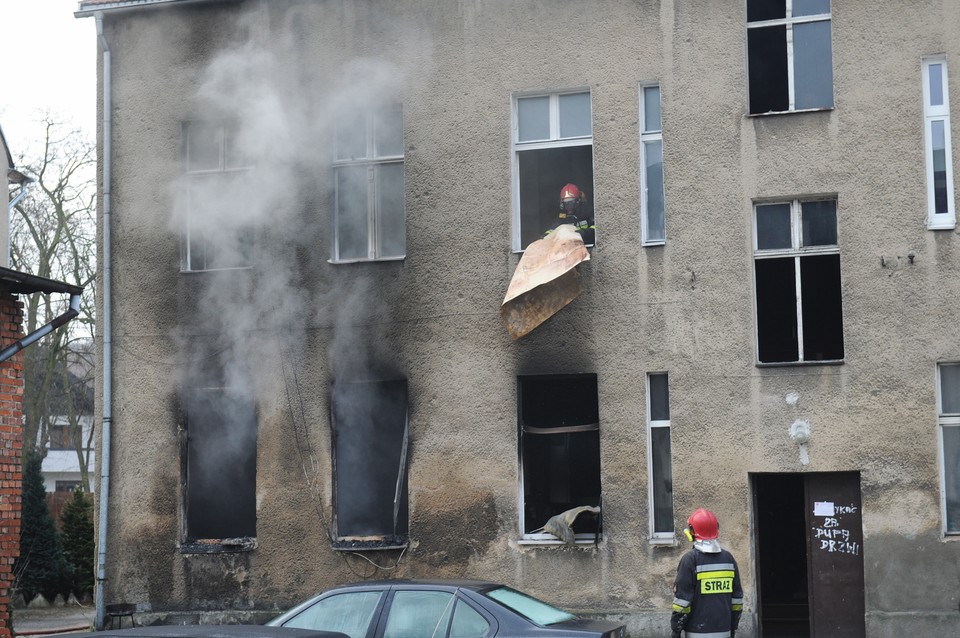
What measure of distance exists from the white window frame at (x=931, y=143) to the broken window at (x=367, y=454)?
7058 mm

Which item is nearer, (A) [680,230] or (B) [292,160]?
(A) [680,230]

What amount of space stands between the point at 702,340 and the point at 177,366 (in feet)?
23.9

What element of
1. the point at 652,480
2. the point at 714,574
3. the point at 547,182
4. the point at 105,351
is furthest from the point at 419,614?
the point at 105,351

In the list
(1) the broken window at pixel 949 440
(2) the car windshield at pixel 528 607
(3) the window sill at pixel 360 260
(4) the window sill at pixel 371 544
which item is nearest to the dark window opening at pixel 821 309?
(1) the broken window at pixel 949 440

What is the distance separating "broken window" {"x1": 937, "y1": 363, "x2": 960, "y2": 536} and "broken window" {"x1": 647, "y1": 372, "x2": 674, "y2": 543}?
322cm

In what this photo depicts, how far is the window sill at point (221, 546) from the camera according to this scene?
17.4 meters

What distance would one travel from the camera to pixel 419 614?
398 inches

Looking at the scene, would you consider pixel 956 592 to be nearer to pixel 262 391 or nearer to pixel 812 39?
pixel 812 39

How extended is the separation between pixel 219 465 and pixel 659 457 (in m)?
6.14

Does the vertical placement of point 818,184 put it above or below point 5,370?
above

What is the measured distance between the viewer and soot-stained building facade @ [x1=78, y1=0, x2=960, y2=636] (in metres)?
15.5

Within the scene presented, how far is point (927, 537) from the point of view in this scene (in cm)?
1498

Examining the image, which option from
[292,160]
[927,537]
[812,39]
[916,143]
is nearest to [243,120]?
[292,160]

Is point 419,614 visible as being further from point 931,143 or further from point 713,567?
point 931,143
